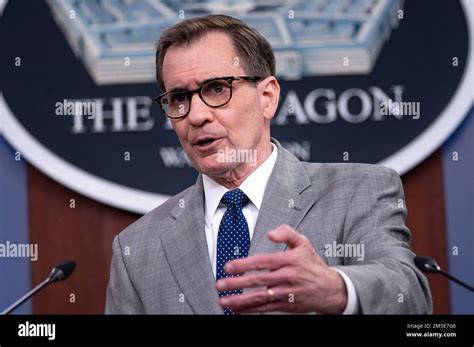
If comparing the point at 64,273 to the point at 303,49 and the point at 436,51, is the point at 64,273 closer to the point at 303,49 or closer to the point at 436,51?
the point at 303,49

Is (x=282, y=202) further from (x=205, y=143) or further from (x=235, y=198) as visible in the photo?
(x=205, y=143)

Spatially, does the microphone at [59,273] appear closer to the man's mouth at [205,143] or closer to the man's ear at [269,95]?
the man's mouth at [205,143]

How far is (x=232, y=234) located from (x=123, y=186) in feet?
1.60

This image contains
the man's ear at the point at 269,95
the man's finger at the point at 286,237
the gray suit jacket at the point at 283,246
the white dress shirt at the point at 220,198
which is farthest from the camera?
the man's ear at the point at 269,95

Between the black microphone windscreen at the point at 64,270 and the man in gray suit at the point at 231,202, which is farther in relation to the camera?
the black microphone windscreen at the point at 64,270

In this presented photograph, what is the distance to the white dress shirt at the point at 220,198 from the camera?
1.60 meters

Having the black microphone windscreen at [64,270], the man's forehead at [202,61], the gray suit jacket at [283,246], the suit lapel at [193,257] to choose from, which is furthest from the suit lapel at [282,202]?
the black microphone windscreen at [64,270]

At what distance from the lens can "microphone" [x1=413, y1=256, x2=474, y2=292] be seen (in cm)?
164

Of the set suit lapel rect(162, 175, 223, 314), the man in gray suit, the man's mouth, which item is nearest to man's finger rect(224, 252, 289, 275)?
the man in gray suit

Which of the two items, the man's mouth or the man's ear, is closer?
the man's mouth

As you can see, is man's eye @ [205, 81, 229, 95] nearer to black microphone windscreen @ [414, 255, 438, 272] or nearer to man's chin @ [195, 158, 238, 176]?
man's chin @ [195, 158, 238, 176]

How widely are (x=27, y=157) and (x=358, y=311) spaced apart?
105 centimetres

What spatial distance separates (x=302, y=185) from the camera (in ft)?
5.33
